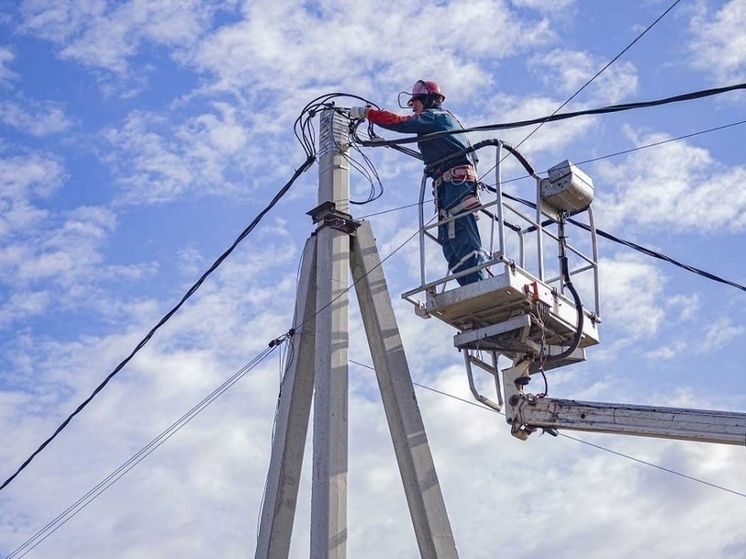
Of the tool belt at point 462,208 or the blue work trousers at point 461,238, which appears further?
the tool belt at point 462,208

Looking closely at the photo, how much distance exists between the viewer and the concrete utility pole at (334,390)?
32.5 ft

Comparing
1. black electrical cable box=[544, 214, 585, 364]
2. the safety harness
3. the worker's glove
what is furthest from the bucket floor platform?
the worker's glove

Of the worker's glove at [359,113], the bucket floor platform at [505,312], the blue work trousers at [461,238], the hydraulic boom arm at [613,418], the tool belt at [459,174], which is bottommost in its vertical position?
the hydraulic boom arm at [613,418]

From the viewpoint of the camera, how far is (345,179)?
11406 mm

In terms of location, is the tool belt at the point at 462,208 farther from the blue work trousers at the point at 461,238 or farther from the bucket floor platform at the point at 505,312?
the bucket floor platform at the point at 505,312

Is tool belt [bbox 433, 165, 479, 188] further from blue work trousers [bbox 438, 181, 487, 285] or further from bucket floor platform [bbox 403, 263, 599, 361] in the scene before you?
bucket floor platform [bbox 403, 263, 599, 361]

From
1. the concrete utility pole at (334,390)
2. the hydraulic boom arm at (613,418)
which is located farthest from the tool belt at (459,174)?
the hydraulic boom arm at (613,418)

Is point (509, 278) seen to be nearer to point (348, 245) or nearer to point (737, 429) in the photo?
point (348, 245)

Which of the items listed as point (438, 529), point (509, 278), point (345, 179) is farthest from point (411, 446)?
point (345, 179)

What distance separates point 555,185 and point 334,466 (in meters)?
3.65

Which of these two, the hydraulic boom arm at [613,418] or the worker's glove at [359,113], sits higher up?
the worker's glove at [359,113]

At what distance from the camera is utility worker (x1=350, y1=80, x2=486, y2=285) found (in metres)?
11.4

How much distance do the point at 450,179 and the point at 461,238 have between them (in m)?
0.64

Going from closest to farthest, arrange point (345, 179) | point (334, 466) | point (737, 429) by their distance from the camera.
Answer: point (737, 429), point (334, 466), point (345, 179)
